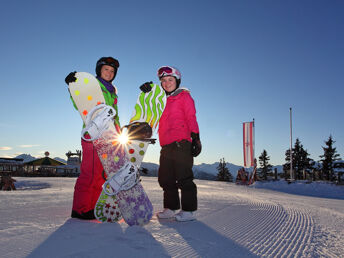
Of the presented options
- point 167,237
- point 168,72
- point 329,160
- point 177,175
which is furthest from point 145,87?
point 329,160

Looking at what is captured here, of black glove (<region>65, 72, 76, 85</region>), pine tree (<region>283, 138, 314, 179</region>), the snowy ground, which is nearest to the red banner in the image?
the snowy ground

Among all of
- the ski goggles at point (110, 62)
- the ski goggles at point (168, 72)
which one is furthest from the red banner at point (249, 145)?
the ski goggles at point (110, 62)

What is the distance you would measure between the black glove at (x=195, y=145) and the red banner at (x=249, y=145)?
46.4 ft

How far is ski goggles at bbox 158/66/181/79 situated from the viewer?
3180 mm

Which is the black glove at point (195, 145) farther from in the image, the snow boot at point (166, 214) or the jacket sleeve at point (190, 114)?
the snow boot at point (166, 214)

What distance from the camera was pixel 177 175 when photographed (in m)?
2.85

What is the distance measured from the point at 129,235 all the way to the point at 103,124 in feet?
3.11

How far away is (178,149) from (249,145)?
14401 millimetres

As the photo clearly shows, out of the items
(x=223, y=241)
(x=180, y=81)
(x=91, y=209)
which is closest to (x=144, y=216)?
(x=91, y=209)

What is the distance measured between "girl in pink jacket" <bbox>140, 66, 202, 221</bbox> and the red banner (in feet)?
46.3

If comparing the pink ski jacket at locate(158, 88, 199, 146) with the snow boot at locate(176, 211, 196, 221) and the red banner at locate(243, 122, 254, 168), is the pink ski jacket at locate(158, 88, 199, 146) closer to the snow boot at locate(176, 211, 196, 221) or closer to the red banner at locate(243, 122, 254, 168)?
the snow boot at locate(176, 211, 196, 221)

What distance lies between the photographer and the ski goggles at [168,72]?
3.18 meters

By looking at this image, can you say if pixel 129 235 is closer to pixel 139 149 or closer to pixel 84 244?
pixel 84 244

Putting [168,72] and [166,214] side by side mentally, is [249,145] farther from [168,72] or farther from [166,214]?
[166,214]
